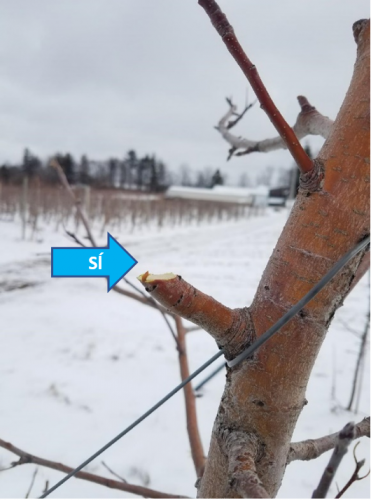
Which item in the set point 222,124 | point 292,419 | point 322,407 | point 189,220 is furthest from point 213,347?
point 189,220

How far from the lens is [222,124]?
2.05ft

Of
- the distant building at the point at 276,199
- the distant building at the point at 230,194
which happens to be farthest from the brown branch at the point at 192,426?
the distant building at the point at 276,199

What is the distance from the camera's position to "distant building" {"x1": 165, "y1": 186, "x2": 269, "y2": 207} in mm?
12159

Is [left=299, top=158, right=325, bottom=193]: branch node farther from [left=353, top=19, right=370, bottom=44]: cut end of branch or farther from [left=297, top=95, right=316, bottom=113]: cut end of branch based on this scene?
[left=297, top=95, right=316, bottom=113]: cut end of branch

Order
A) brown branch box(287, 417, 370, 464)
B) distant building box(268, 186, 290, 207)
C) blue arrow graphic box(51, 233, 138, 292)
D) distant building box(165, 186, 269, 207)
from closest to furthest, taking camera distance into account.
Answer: brown branch box(287, 417, 370, 464)
blue arrow graphic box(51, 233, 138, 292)
distant building box(165, 186, 269, 207)
distant building box(268, 186, 290, 207)

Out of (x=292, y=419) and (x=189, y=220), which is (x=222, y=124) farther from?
(x=189, y=220)

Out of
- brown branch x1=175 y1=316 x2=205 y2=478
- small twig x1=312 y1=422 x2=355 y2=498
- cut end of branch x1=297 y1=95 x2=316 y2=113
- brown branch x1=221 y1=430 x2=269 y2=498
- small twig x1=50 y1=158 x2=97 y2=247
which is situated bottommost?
brown branch x1=175 y1=316 x2=205 y2=478

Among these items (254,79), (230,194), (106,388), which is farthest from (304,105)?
(230,194)

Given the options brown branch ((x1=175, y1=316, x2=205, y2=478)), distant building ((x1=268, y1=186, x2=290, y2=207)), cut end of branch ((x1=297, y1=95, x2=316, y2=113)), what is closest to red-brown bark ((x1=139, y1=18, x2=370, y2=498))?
cut end of branch ((x1=297, y1=95, x2=316, y2=113))

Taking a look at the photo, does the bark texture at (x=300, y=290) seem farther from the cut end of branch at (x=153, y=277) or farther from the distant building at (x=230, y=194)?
the distant building at (x=230, y=194)

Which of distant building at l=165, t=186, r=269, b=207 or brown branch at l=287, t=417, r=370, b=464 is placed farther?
distant building at l=165, t=186, r=269, b=207

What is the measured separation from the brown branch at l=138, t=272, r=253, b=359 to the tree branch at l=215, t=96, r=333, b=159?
0.11m

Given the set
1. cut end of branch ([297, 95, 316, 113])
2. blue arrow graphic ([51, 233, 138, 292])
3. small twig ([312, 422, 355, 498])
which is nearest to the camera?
small twig ([312, 422, 355, 498])

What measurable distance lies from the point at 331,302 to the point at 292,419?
0.09m
